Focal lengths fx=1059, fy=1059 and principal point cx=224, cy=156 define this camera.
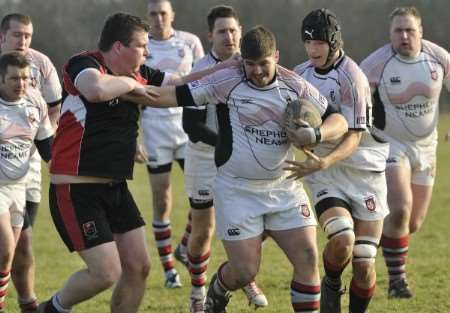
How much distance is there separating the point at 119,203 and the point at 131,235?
0.79 feet

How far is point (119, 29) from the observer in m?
7.18

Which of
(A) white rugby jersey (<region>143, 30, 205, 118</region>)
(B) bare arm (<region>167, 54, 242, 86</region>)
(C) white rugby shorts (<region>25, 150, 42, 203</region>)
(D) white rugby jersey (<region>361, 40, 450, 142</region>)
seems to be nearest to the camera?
(B) bare arm (<region>167, 54, 242, 86</region>)

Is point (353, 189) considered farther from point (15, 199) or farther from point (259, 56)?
point (15, 199)

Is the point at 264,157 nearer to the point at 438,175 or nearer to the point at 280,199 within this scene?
the point at 280,199

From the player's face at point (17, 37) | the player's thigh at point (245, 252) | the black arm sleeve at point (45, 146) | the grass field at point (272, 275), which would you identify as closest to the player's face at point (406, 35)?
the grass field at point (272, 275)

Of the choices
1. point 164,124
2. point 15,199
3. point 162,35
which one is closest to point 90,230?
point 15,199

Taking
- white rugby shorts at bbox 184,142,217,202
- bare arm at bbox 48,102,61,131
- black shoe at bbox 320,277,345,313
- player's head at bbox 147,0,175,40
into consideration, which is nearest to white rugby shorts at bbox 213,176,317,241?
black shoe at bbox 320,277,345,313

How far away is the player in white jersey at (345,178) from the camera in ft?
25.8

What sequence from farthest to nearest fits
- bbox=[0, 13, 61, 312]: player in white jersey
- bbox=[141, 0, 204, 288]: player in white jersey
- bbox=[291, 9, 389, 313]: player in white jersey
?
bbox=[141, 0, 204, 288]: player in white jersey < bbox=[0, 13, 61, 312]: player in white jersey < bbox=[291, 9, 389, 313]: player in white jersey

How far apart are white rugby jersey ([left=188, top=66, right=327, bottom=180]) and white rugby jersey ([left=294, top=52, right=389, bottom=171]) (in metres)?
0.48

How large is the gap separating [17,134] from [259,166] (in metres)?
2.45

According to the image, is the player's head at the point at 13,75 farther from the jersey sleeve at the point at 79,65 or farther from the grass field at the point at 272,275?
the grass field at the point at 272,275

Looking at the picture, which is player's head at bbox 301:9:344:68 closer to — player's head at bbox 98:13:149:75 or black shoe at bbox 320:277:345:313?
player's head at bbox 98:13:149:75

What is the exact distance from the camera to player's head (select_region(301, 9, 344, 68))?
785 centimetres
